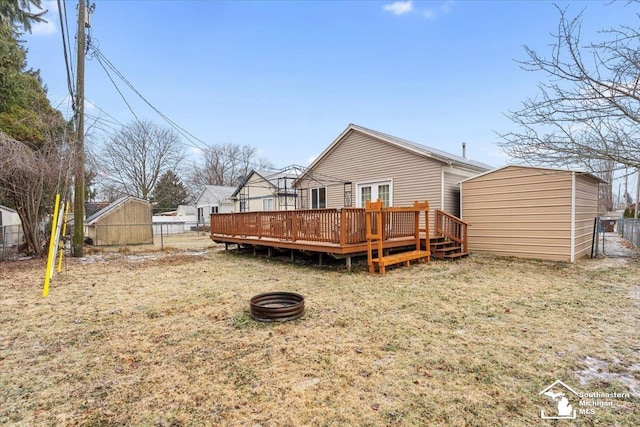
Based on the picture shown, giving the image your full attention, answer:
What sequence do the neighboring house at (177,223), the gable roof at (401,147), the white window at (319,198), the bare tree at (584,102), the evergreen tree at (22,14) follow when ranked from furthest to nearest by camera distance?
the neighboring house at (177,223)
the white window at (319,198)
the evergreen tree at (22,14)
the gable roof at (401,147)
the bare tree at (584,102)

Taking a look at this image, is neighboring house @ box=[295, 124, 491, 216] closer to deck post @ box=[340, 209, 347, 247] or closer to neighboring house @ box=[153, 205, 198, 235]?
deck post @ box=[340, 209, 347, 247]

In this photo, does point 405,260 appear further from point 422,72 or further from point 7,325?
point 422,72

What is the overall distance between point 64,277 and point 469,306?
27.1 ft

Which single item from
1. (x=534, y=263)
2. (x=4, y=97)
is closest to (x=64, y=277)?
(x=4, y=97)

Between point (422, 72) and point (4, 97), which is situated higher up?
point (422, 72)

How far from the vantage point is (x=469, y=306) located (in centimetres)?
459

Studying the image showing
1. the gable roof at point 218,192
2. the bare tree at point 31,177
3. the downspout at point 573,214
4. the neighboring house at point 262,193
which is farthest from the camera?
the gable roof at point 218,192

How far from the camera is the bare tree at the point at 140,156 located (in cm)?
3002

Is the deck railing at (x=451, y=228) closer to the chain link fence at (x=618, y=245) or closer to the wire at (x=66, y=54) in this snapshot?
the chain link fence at (x=618, y=245)

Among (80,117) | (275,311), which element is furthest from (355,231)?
(80,117)

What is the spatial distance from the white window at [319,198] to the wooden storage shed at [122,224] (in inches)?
334

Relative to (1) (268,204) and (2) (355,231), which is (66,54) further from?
(1) (268,204)

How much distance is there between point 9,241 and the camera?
11.0 metres

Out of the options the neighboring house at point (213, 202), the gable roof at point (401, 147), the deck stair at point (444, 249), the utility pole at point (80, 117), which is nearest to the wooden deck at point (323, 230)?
the deck stair at point (444, 249)
